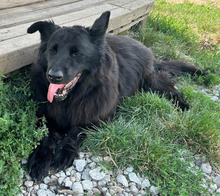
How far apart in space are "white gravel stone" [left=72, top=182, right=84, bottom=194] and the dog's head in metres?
0.80

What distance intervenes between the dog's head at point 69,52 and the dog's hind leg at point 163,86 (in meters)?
1.33

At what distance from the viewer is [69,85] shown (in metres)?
2.57

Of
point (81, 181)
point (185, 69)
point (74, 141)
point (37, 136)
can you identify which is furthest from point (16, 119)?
point (185, 69)

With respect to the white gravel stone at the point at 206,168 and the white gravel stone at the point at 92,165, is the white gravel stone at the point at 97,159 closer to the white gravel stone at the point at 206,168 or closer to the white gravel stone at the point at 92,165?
the white gravel stone at the point at 92,165

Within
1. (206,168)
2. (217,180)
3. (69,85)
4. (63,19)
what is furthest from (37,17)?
(217,180)

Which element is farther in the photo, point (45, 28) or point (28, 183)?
point (45, 28)

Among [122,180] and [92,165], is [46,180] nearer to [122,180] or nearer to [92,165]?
[92,165]

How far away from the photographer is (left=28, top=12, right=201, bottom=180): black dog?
241 centimetres

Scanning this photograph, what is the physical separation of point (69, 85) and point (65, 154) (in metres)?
0.66

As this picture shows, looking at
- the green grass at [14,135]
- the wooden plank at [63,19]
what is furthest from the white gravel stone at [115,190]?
the wooden plank at [63,19]

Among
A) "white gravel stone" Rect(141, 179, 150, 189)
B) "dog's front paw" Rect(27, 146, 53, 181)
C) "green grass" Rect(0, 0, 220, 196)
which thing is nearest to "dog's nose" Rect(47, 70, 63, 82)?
"green grass" Rect(0, 0, 220, 196)

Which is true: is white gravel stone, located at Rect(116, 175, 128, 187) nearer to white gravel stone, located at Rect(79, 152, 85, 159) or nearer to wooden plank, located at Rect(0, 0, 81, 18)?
white gravel stone, located at Rect(79, 152, 85, 159)

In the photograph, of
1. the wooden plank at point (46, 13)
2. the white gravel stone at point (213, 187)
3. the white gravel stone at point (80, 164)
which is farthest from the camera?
the wooden plank at point (46, 13)

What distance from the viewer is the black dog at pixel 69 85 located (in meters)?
2.41
